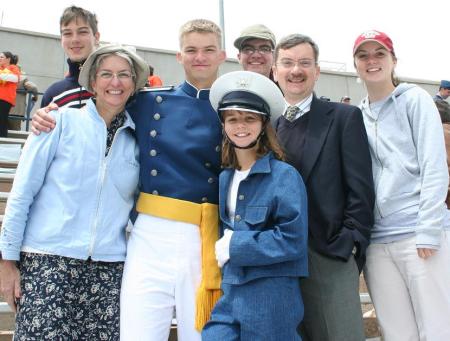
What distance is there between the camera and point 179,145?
2.57 metres

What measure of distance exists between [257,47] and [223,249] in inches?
77.6

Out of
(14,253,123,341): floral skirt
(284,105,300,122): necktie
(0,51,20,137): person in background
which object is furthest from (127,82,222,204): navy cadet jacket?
(0,51,20,137): person in background

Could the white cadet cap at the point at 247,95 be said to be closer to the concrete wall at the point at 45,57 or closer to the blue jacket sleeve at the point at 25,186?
the blue jacket sleeve at the point at 25,186

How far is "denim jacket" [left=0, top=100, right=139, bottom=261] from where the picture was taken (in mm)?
2312

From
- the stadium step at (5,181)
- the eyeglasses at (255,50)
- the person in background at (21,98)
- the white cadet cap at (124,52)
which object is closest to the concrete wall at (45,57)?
the person in background at (21,98)

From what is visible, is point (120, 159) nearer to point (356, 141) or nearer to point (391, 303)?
point (356, 141)

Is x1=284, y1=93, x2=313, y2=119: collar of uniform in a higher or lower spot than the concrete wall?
lower

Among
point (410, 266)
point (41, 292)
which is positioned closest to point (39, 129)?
point (41, 292)

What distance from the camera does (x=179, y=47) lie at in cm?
279

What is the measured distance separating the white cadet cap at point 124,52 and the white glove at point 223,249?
1079 millimetres

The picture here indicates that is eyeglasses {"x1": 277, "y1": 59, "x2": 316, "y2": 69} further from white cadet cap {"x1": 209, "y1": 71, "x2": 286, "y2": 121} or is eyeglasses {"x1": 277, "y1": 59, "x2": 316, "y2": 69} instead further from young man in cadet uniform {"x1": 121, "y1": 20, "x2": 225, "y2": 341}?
young man in cadet uniform {"x1": 121, "y1": 20, "x2": 225, "y2": 341}

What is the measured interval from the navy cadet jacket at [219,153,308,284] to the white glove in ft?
0.10

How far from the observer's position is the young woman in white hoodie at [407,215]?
246 cm

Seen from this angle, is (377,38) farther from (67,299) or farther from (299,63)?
(67,299)
